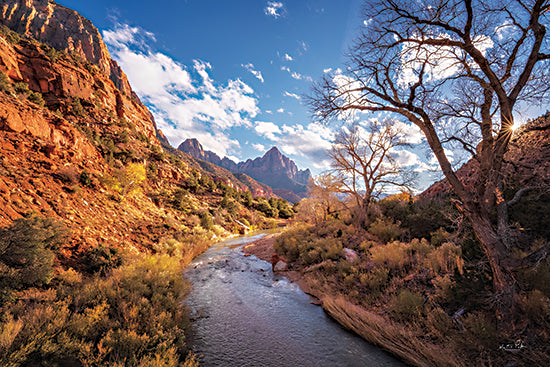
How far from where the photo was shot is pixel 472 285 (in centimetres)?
473

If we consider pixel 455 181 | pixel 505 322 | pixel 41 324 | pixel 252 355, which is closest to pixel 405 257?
pixel 505 322

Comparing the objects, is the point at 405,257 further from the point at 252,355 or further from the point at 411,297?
the point at 252,355

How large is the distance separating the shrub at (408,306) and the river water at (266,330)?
1.29 metres

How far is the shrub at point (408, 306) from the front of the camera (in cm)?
529

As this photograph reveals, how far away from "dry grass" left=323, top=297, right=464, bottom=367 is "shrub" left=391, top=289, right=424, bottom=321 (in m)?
0.41

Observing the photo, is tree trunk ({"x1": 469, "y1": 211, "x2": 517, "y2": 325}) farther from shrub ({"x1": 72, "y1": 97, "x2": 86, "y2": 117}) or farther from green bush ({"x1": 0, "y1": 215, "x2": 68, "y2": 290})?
shrub ({"x1": 72, "y1": 97, "x2": 86, "y2": 117})

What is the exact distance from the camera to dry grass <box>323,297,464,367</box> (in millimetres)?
3932

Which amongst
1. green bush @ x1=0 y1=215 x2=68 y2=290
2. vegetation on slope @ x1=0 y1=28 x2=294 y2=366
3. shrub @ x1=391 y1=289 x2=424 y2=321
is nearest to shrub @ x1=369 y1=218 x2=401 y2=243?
shrub @ x1=391 y1=289 x2=424 y2=321

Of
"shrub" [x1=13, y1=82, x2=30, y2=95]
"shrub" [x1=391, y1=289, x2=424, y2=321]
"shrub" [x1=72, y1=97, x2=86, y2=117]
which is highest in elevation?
"shrub" [x1=72, y1=97, x2=86, y2=117]

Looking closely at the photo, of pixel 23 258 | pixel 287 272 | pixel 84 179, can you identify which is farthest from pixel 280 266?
pixel 84 179

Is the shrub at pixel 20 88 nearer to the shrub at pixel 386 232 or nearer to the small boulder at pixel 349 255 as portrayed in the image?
the small boulder at pixel 349 255

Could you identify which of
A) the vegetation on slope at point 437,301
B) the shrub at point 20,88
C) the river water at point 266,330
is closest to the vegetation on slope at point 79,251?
the shrub at point 20,88

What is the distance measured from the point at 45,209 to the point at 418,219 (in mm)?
17712

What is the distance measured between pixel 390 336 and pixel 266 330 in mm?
3152
